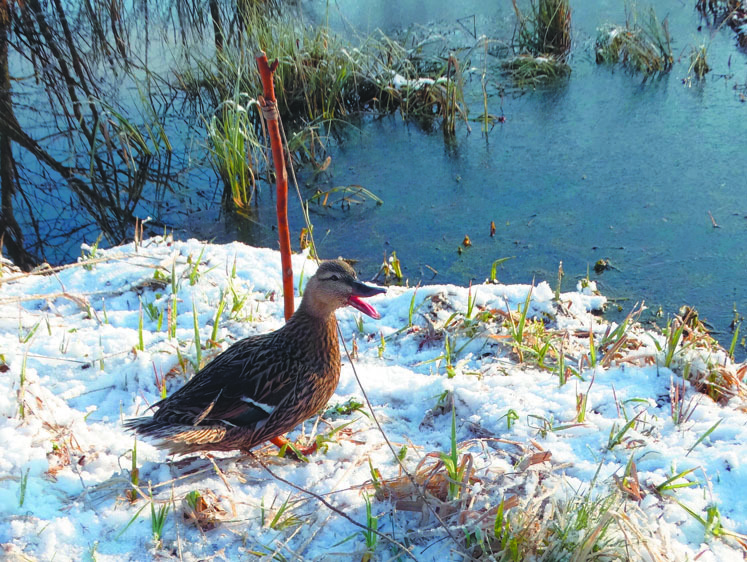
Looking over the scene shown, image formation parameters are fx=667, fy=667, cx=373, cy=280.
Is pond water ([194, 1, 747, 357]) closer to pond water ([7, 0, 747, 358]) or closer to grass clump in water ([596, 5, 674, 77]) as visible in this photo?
pond water ([7, 0, 747, 358])

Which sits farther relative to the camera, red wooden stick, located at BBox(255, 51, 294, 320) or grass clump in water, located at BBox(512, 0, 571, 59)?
grass clump in water, located at BBox(512, 0, 571, 59)

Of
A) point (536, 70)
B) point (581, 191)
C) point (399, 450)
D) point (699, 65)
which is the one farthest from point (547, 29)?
point (399, 450)

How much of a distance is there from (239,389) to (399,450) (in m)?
0.64

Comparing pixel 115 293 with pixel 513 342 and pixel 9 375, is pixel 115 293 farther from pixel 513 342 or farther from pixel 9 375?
pixel 513 342

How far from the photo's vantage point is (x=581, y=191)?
19.0 ft

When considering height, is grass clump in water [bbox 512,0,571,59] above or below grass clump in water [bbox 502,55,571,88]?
above

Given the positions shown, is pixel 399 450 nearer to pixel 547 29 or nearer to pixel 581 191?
pixel 581 191

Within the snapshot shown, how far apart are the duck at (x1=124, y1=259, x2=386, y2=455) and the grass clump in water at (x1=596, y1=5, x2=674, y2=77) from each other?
20.8ft

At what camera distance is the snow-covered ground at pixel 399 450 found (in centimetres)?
203

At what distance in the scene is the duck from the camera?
7.60 feet

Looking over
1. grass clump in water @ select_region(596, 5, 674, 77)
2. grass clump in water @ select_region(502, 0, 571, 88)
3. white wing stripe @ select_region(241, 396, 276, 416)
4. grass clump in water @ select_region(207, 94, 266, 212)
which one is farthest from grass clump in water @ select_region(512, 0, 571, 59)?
white wing stripe @ select_region(241, 396, 276, 416)

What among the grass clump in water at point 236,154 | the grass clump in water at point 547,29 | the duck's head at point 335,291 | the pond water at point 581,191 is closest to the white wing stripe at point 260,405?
the duck's head at point 335,291

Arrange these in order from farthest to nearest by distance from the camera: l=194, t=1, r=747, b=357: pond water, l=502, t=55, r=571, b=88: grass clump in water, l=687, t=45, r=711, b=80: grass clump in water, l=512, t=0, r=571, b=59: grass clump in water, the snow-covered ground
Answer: l=512, t=0, r=571, b=59: grass clump in water → l=502, t=55, r=571, b=88: grass clump in water → l=687, t=45, r=711, b=80: grass clump in water → l=194, t=1, r=747, b=357: pond water → the snow-covered ground

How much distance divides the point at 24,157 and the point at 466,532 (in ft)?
21.1
